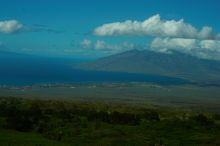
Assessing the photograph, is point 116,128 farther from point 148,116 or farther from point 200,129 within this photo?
point 148,116

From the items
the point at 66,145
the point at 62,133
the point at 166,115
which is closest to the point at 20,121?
the point at 62,133

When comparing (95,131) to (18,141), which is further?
(95,131)

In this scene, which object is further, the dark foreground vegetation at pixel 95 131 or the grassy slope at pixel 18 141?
the dark foreground vegetation at pixel 95 131

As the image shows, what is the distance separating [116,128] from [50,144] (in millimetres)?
18136

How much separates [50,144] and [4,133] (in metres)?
8.17

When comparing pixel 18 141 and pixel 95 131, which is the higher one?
pixel 18 141

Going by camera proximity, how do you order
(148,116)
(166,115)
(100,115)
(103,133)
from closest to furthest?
1. (103,133)
2. (100,115)
3. (148,116)
4. (166,115)

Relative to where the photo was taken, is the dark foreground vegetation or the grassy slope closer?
the grassy slope

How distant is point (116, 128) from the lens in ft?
210

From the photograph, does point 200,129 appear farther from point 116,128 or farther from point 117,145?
point 117,145

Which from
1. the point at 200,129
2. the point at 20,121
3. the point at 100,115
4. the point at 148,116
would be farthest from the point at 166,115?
the point at 20,121

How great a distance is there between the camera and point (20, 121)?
64000mm

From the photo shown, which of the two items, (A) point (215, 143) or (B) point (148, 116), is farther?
(B) point (148, 116)

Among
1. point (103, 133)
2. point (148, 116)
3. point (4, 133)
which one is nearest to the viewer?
point (4, 133)
